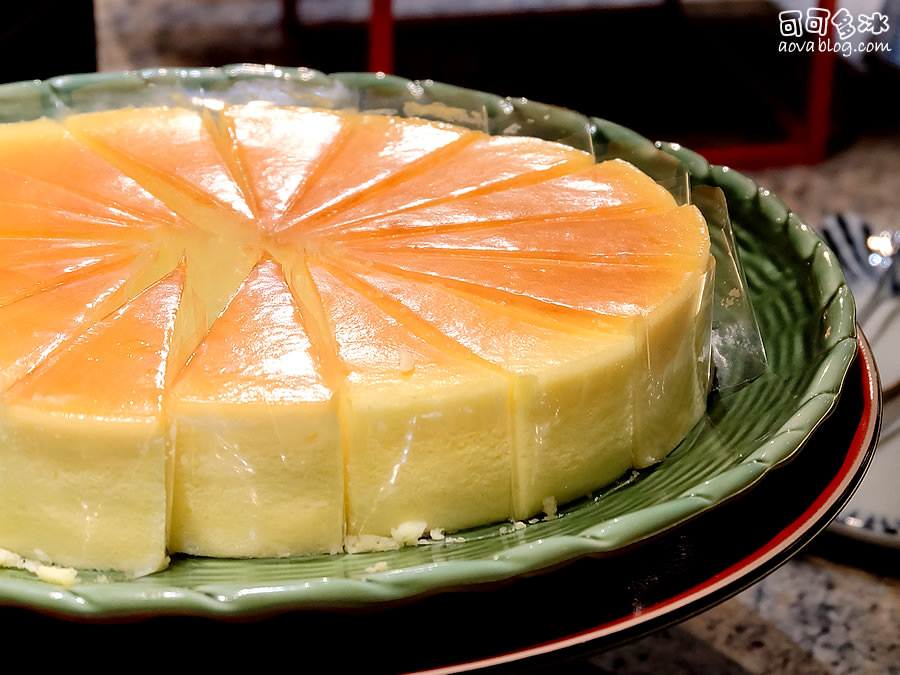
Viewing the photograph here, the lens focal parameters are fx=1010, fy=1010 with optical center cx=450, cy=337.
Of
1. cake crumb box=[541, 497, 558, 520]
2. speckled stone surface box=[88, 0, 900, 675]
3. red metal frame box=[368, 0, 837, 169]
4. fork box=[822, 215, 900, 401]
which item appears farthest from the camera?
red metal frame box=[368, 0, 837, 169]

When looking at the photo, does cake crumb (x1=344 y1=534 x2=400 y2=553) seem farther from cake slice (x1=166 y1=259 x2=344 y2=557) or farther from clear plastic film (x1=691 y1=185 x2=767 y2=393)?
clear plastic film (x1=691 y1=185 x2=767 y2=393)

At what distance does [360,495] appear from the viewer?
852 millimetres

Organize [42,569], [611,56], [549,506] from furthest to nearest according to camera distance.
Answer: [611,56] → [549,506] → [42,569]

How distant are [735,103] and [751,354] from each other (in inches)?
76.3

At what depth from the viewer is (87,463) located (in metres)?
0.80

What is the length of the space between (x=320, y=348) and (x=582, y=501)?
0.90 feet

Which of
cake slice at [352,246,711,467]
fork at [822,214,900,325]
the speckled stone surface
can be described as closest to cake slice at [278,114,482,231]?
cake slice at [352,246,711,467]

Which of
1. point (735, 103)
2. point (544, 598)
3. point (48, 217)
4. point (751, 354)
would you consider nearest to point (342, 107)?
point (48, 217)

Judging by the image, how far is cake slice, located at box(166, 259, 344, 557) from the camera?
81cm

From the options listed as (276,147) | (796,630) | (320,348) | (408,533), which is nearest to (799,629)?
(796,630)

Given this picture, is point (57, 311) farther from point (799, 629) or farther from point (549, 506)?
point (799, 629)

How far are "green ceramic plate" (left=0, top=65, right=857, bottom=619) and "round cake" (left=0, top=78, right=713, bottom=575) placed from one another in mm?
33

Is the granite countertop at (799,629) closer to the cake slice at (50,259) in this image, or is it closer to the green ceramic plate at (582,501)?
the green ceramic plate at (582,501)

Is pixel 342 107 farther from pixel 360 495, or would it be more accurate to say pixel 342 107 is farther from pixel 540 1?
pixel 540 1
